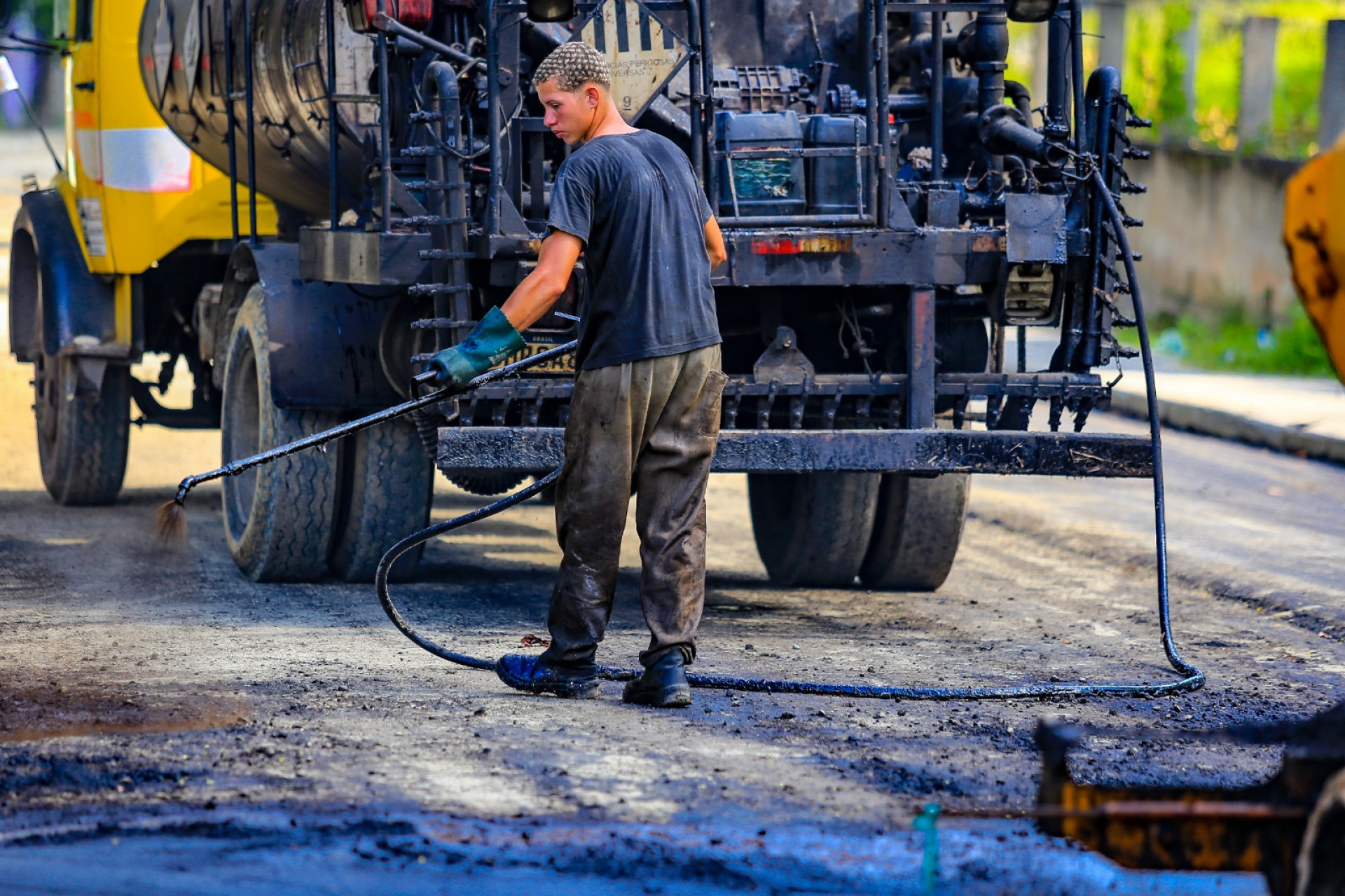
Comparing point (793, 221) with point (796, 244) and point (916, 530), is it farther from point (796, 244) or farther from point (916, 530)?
point (916, 530)

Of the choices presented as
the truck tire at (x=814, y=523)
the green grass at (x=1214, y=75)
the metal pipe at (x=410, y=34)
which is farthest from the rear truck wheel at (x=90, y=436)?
the green grass at (x=1214, y=75)

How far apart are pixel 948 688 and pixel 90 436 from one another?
5590mm

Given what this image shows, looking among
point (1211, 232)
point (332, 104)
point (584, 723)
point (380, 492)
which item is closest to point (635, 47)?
point (332, 104)

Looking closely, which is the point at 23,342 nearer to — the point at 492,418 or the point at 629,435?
the point at 492,418

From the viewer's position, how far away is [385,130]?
642cm

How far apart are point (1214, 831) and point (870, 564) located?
4.70m

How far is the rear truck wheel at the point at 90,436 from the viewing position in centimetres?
961

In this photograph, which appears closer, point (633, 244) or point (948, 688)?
point (633, 244)

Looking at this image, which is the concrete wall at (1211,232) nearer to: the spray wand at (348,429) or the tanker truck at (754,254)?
the tanker truck at (754,254)

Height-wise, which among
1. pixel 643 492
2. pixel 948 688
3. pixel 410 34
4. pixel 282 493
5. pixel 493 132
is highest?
pixel 410 34

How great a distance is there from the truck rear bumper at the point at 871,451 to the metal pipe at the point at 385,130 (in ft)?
2.70

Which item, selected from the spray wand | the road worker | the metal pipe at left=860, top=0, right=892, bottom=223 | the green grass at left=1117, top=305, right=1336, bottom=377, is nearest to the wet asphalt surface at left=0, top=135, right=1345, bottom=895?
the road worker

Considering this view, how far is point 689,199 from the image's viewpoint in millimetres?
5258

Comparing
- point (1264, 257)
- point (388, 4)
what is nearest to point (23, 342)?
point (388, 4)
